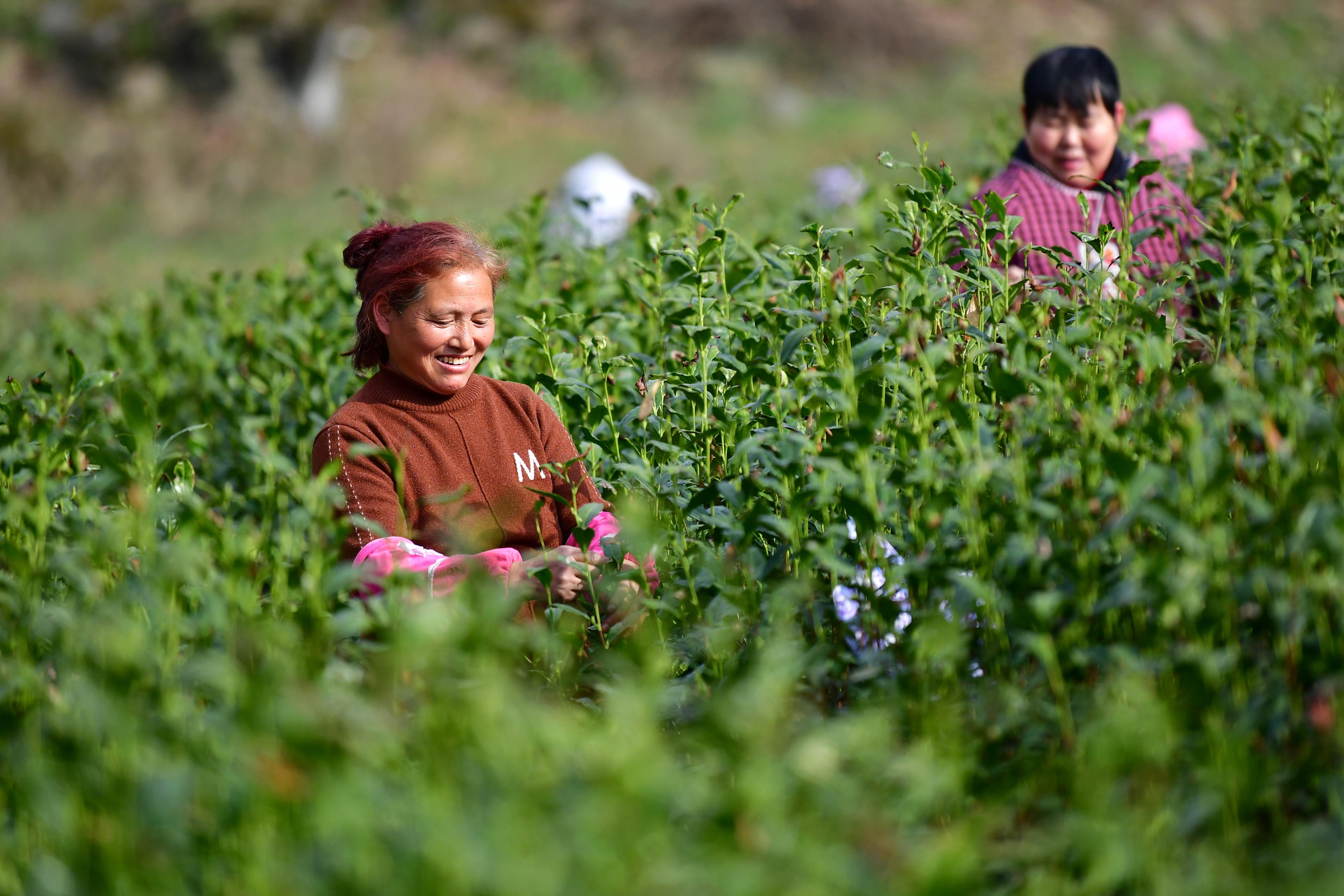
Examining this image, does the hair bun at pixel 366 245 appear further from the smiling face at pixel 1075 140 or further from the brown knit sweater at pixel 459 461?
the smiling face at pixel 1075 140

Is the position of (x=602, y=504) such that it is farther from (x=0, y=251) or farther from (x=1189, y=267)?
(x=0, y=251)

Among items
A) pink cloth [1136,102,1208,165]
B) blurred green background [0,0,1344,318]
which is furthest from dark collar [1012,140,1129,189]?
blurred green background [0,0,1344,318]

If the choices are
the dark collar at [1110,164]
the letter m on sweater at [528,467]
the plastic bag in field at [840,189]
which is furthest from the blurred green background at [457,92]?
the letter m on sweater at [528,467]

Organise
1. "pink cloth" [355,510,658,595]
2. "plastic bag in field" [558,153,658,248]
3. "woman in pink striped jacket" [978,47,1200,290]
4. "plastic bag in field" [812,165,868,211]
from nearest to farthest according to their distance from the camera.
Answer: "pink cloth" [355,510,658,595] < "woman in pink striped jacket" [978,47,1200,290] < "plastic bag in field" [558,153,658,248] < "plastic bag in field" [812,165,868,211]

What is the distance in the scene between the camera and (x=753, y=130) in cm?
2216

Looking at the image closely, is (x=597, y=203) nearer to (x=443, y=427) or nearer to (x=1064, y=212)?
(x=1064, y=212)

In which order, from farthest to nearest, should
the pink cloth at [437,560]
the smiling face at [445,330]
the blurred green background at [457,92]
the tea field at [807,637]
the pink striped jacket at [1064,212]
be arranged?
the blurred green background at [457,92] < the pink striped jacket at [1064,212] < the smiling face at [445,330] < the pink cloth at [437,560] < the tea field at [807,637]

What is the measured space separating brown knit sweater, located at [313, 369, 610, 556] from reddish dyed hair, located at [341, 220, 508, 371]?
13 centimetres

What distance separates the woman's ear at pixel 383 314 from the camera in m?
3.24

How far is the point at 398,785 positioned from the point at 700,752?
613 mm

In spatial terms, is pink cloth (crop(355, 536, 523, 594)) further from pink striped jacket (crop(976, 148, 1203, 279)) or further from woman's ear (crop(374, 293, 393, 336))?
pink striped jacket (crop(976, 148, 1203, 279))

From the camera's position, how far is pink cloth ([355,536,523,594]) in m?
2.76

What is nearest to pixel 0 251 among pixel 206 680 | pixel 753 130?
pixel 753 130

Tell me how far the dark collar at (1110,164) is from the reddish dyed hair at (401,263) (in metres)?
2.16
